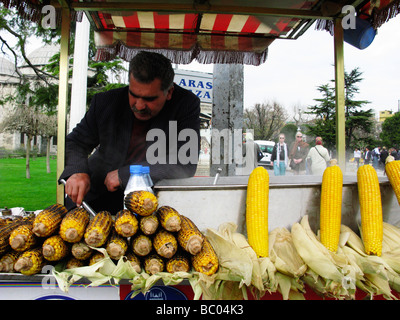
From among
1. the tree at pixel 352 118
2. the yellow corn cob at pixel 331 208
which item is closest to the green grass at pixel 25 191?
the yellow corn cob at pixel 331 208

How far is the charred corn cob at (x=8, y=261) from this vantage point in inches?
53.5

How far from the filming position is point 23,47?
8.62m

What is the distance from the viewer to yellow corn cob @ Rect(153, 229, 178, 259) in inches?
52.6

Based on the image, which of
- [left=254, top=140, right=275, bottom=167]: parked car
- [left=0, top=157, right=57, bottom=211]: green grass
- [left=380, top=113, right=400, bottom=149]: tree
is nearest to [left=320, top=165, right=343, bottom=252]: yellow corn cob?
[left=0, top=157, right=57, bottom=211]: green grass

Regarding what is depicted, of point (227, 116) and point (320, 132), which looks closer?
point (227, 116)

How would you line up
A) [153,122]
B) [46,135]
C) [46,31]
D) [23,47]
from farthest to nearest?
[46,135], [23,47], [46,31], [153,122]

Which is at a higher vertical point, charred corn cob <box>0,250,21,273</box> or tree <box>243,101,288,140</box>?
tree <box>243,101,288,140</box>

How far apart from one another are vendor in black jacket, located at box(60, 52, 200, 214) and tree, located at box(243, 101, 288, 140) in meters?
26.9

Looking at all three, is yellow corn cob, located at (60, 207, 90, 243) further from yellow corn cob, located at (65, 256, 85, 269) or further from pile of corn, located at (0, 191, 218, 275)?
yellow corn cob, located at (65, 256, 85, 269)

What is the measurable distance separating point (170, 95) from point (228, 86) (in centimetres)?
241

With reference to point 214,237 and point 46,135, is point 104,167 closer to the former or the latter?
point 214,237

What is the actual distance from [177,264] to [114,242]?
319 millimetres

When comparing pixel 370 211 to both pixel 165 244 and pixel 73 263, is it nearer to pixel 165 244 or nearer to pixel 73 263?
pixel 165 244
